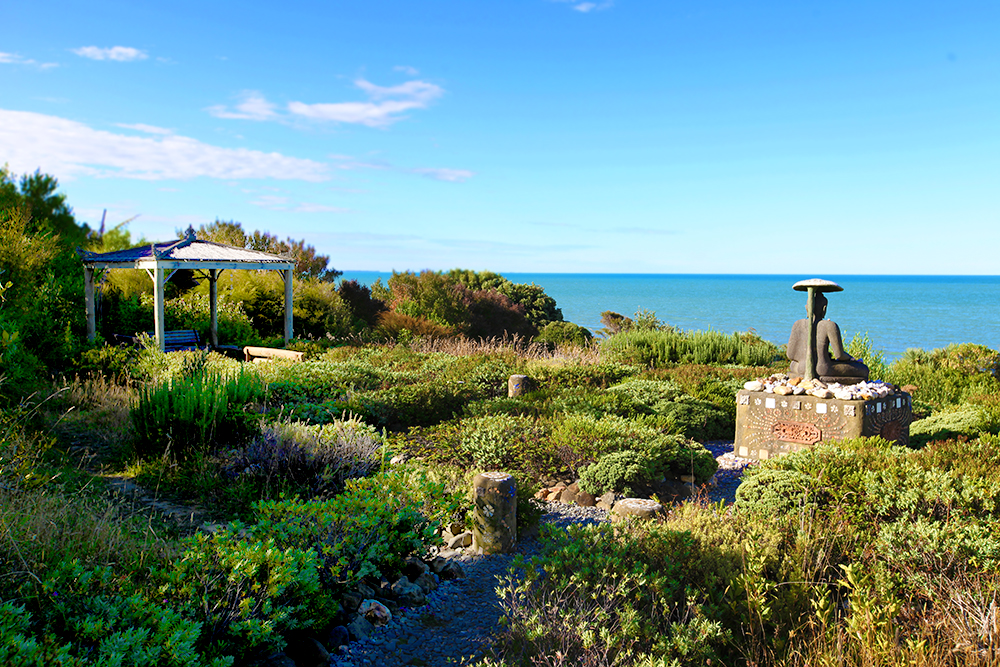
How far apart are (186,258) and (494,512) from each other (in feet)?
36.7

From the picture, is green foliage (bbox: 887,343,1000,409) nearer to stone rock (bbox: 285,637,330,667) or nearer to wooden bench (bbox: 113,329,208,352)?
stone rock (bbox: 285,637,330,667)

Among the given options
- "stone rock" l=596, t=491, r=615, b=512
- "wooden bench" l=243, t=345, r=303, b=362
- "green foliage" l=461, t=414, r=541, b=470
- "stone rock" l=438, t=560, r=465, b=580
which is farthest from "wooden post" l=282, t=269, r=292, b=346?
"stone rock" l=438, t=560, r=465, b=580

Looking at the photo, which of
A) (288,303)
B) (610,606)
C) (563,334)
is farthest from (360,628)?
(563,334)

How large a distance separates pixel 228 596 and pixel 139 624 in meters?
0.36

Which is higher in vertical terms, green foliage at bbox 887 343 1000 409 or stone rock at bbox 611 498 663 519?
green foliage at bbox 887 343 1000 409

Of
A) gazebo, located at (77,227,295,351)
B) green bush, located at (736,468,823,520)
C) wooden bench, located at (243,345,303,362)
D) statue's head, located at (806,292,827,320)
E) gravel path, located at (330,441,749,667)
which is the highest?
gazebo, located at (77,227,295,351)

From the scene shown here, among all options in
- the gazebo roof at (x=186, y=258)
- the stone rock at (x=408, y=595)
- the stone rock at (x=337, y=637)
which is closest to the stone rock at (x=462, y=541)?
the stone rock at (x=408, y=595)

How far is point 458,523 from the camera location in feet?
15.7

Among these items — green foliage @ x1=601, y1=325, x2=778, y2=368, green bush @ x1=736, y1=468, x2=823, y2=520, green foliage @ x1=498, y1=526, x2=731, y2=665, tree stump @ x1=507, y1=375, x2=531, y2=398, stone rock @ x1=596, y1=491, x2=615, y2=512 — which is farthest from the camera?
green foliage @ x1=601, y1=325, x2=778, y2=368

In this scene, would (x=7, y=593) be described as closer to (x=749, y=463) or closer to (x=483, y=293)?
(x=749, y=463)

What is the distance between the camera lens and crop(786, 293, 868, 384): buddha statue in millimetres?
7223

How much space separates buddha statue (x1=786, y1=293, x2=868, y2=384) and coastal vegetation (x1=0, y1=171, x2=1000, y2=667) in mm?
1268

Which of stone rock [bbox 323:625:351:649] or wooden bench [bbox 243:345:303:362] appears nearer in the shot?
stone rock [bbox 323:625:351:649]

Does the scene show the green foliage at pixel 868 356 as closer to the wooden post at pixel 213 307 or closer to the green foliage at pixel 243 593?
the green foliage at pixel 243 593
